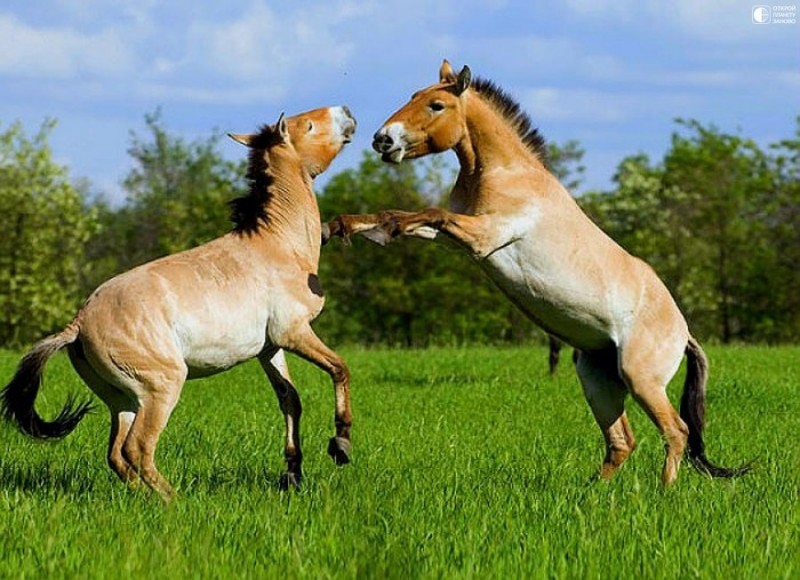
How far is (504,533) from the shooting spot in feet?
21.0

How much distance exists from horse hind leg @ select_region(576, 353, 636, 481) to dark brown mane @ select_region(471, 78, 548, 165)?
1.56m

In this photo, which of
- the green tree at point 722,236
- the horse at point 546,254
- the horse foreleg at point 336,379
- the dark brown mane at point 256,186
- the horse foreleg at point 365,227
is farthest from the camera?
the green tree at point 722,236

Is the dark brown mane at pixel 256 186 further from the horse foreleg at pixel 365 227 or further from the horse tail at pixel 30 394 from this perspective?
the horse tail at pixel 30 394

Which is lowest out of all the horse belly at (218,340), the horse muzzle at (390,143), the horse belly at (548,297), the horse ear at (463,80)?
the horse belly at (218,340)

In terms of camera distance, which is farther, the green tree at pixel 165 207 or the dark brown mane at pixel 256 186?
the green tree at pixel 165 207

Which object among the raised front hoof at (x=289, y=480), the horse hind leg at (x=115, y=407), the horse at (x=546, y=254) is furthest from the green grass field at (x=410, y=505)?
the horse at (x=546, y=254)

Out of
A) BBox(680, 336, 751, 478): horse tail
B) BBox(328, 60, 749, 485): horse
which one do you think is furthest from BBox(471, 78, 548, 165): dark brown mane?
BBox(680, 336, 751, 478): horse tail

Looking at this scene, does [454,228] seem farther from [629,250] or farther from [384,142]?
[629,250]

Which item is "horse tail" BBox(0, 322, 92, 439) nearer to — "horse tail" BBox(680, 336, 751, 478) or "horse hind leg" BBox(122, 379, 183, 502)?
"horse hind leg" BBox(122, 379, 183, 502)

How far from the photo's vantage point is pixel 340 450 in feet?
26.4

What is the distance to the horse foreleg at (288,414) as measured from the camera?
8516mm

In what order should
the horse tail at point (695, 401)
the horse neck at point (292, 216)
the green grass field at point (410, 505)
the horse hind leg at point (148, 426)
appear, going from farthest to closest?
1. the horse tail at point (695, 401)
2. the horse neck at point (292, 216)
3. the horse hind leg at point (148, 426)
4. the green grass field at point (410, 505)

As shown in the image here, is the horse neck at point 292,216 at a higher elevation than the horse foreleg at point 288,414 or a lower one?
higher

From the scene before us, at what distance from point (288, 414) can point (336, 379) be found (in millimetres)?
550
